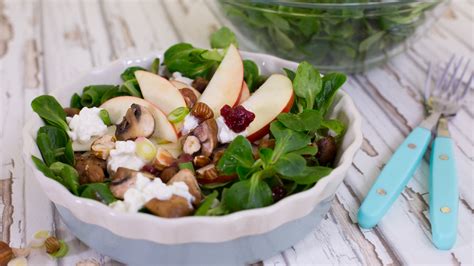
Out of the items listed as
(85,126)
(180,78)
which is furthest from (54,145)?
(180,78)

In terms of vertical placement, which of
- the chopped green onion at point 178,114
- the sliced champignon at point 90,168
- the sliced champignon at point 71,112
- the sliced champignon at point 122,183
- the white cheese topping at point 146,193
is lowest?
the sliced champignon at point 71,112

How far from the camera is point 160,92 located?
1.02 meters

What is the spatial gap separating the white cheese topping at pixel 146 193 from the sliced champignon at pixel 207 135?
12 cm

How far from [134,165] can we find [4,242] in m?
Result: 0.22

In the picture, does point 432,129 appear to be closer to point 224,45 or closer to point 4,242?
point 224,45

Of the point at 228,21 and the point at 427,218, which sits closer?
the point at 427,218

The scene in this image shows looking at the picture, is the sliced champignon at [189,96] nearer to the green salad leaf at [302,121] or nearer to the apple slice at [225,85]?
the apple slice at [225,85]

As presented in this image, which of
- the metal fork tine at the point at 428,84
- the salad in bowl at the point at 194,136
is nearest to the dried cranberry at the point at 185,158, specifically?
the salad in bowl at the point at 194,136

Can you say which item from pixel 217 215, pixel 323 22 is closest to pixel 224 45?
pixel 323 22

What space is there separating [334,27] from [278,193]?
511 mm

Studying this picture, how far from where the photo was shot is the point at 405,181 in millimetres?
980

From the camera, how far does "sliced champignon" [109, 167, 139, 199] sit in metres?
0.81

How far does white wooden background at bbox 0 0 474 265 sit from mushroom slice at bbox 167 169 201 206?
16 cm

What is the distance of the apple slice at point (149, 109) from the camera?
37.5 inches
